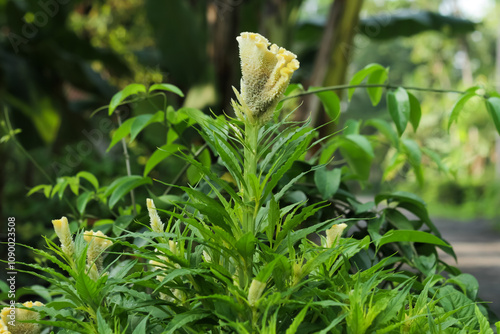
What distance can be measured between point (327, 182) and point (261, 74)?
439mm

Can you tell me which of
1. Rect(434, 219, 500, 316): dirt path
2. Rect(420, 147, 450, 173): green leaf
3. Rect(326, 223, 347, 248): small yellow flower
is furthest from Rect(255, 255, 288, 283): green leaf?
Rect(434, 219, 500, 316): dirt path

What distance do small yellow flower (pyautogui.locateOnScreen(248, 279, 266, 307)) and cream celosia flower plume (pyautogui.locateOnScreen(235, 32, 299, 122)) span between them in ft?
0.61

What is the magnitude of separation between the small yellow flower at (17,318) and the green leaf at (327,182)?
0.50 m

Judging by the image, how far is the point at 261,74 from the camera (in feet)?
1.91

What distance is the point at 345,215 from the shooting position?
106cm

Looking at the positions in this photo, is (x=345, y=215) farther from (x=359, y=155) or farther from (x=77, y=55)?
(x=77, y=55)

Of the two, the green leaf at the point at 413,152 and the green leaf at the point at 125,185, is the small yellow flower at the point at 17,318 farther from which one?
the green leaf at the point at 413,152

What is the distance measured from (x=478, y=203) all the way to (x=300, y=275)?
16660 mm

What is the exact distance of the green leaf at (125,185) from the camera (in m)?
0.97

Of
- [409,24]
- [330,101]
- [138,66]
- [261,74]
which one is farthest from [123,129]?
Answer: [138,66]

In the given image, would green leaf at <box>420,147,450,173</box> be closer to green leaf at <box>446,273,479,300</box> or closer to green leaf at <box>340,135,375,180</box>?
green leaf at <box>340,135,375,180</box>

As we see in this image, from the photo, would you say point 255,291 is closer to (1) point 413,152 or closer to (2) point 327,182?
(2) point 327,182

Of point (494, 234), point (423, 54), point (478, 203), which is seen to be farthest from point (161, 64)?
point (423, 54)

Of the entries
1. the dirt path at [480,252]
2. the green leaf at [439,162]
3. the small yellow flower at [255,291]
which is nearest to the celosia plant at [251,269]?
the small yellow flower at [255,291]
